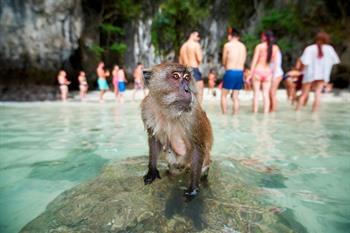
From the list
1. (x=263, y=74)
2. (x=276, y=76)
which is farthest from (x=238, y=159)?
(x=276, y=76)

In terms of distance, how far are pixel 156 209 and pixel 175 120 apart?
615 millimetres

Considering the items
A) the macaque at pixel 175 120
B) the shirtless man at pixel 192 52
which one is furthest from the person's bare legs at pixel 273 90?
the macaque at pixel 175 120

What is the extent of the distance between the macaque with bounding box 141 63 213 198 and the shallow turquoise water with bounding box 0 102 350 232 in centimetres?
77

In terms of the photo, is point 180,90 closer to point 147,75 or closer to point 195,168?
point 147,75

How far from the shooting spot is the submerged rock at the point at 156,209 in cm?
218

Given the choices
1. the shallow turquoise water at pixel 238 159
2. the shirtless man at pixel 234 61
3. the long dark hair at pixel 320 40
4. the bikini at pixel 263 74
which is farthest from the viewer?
the bikini at pixel 263 74

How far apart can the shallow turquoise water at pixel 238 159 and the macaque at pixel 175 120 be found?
0.77m

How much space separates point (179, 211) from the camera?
90.2 inches

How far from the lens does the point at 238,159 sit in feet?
13.3

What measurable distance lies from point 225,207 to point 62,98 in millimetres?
15515

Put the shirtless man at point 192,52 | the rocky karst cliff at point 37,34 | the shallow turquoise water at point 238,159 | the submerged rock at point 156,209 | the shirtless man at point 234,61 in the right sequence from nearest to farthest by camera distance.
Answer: the submerged rock at point 156,209 < the shallow turquoise water at point 238,159 < the shirtless man at point 192,52 < the shirtless man at point 234,61 < the rocky karst cliff at point 37,34

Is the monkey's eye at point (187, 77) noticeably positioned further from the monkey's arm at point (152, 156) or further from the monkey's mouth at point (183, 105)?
the monkey's arm at point (152, 156)

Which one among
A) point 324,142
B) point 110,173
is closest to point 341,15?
point 324,142

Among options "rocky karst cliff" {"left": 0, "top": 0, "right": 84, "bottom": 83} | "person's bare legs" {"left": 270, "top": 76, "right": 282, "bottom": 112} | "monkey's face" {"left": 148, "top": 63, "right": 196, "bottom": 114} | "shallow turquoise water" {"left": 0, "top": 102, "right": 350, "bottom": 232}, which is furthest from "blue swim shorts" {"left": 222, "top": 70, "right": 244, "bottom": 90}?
"rocky karst cliff" {"left": 0, "top": 0, "right": 84, "bottom": 83}
